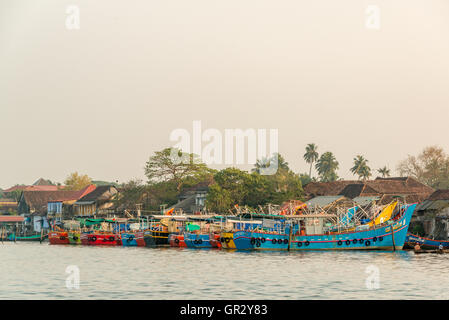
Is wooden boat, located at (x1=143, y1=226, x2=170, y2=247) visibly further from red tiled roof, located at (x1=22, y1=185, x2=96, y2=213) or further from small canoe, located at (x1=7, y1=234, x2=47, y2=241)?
red tiled roof, located at (x1=22, y1=185, x2=96, y2=213)

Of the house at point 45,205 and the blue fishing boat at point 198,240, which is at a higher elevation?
the house at point 45,205

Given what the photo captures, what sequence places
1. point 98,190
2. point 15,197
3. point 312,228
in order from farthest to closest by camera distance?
point 15,197
point 98,190
point 312,228

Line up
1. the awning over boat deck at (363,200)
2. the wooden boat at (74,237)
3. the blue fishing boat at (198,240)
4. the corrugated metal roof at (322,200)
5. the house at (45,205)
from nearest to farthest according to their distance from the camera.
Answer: the blue fishing boat at (198,240) < the awning over boat deck at (363,200) < the corrugated metal roof at (322,200) < the wooden boat at (74,237) < the house at (45,205)

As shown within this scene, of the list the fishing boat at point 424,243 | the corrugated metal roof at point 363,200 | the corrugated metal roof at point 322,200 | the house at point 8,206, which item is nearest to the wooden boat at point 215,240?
the corrugated metal roof at point 322,200

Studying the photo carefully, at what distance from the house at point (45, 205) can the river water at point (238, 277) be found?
76623 mm

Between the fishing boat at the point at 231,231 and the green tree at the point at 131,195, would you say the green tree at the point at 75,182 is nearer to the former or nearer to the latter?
the green tree at the point at 131,195

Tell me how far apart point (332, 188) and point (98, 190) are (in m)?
51.1

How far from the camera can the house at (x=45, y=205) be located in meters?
131

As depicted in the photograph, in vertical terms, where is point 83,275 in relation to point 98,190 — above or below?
below

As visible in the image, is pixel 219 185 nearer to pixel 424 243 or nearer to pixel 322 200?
pixel 322 200

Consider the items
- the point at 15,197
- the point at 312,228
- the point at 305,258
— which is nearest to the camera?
the point at 305,258
